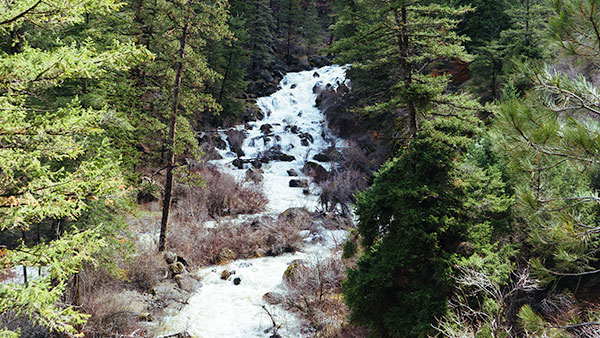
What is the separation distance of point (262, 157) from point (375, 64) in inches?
679

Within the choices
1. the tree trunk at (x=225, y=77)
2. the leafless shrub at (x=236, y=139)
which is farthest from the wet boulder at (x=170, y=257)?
the tree trunk at (x=225, y=77)

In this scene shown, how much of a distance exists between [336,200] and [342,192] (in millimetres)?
706

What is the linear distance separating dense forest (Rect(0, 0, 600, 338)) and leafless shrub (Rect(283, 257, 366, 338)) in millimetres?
59

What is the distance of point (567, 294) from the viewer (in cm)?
679

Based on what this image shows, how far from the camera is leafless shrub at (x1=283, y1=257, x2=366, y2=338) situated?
772 cm

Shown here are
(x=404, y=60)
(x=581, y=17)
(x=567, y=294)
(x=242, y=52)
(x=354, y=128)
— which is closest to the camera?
(x=581, y=17)

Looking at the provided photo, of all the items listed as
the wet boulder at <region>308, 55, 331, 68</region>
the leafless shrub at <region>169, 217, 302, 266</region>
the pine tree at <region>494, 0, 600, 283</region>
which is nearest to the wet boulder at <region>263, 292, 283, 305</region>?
the leafless shrub at <region>169, 217, 302, 266</region>

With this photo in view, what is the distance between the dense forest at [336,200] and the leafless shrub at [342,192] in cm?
16

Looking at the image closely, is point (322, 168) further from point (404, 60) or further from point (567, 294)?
point (567, 294)

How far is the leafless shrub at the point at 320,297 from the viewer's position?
25.3 ft

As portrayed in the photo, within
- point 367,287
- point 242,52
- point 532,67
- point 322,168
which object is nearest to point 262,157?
point 322,168

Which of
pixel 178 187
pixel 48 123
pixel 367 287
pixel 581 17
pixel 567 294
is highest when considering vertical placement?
pixel 581 17

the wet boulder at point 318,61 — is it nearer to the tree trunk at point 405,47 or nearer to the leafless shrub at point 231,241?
the leafless shrub at point 231,241

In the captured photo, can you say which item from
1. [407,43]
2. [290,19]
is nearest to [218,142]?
[407,43]
